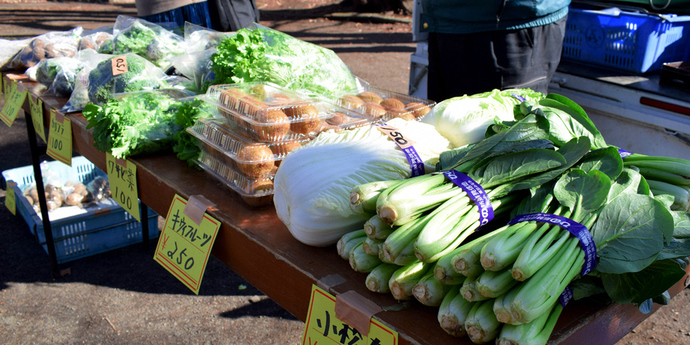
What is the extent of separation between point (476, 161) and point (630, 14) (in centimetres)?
300

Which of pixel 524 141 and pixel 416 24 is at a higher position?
pixel 416 24

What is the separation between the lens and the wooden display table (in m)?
0.94

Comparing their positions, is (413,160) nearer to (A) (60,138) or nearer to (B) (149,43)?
(A) (60,138)

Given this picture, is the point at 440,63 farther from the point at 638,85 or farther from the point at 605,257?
the point at 605,257

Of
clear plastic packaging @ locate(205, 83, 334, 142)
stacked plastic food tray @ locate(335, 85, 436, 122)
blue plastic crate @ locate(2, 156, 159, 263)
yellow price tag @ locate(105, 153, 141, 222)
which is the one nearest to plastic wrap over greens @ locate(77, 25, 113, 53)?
blue plastic crate @ locate(2, 156, 159, 263)

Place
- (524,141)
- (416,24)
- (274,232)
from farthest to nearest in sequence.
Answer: (416,24), (274,232), (524,141)

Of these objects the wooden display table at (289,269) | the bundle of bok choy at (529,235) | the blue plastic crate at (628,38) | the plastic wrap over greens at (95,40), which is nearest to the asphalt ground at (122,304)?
the wooden display table at (289,269)

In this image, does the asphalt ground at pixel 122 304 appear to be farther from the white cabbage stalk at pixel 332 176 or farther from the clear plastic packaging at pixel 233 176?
the white cabbage stalk at pixel 332 176

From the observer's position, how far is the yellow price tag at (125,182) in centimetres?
182

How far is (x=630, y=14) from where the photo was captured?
331 cm

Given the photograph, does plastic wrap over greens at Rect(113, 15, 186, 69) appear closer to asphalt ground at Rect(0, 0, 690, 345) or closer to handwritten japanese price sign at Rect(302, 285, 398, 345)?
asphalt ground at Rect(0, 0, 690, 345)

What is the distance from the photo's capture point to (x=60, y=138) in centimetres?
233

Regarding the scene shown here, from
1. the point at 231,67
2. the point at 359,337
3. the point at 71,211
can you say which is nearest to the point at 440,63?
the point at 231,67

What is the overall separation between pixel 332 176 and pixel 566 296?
0.59 meters
